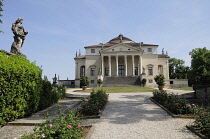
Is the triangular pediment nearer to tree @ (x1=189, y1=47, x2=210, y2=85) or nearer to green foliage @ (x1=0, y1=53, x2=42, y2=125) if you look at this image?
tree @ (x1=189, y1=47, x2=210, y2=85)

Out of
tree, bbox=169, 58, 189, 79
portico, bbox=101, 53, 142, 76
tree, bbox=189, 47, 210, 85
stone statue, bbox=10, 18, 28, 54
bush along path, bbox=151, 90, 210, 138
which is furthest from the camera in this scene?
tree, bbox=169, 58, 189, 79

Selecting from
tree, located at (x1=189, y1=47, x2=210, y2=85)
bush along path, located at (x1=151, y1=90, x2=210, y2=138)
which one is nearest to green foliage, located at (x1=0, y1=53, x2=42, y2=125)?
bush along path, located at (x1=151, y1=90, x2=210, y2=138)

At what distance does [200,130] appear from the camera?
5035mm

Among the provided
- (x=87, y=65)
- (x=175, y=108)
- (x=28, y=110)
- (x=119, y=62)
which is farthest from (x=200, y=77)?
(x=87, y=65)

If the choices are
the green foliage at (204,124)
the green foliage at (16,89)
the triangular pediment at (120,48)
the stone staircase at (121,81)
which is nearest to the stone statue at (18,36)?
the green foliage at (16,89)

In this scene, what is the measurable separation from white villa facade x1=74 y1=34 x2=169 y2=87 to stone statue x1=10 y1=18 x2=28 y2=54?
29.7m

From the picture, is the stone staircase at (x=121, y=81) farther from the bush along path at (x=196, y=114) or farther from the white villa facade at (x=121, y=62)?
the bush along path at (x=196, y=114)

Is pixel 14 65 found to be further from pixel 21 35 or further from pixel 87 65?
pixel 87 65

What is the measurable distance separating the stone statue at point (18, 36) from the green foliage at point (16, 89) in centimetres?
324

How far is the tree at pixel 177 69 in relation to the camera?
193 feet

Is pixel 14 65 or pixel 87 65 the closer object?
pixel 14 65

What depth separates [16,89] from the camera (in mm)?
6957

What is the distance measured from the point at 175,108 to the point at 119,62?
120ft

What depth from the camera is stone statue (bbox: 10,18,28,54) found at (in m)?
10.6
